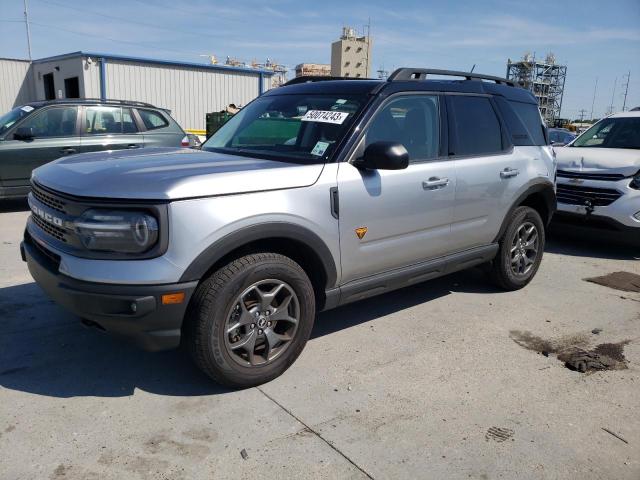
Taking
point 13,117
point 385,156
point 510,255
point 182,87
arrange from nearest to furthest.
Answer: point 385,156 < point 510,255 < point 13,117 < point 182,87

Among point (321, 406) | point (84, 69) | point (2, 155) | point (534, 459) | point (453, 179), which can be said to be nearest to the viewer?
point (534, 459)

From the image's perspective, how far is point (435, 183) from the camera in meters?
4.07

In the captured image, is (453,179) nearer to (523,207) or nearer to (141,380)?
(523,207)

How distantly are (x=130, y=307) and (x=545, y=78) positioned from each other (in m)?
97.1

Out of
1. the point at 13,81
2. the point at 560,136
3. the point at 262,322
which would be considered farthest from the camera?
the point at 13,81

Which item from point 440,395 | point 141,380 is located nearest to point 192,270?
point 141,380

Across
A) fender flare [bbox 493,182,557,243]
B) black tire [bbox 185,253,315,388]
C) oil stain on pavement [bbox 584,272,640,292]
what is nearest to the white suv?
oil stain on pavement [bbox 584,272,640,292]

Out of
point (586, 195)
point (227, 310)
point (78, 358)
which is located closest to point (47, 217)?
point (78, 358)

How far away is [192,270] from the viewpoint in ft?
9.34

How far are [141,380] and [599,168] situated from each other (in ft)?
20.7

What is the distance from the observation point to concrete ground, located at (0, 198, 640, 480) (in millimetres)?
2611

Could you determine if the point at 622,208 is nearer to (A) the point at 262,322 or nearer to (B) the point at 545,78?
(A) the point at 262,322

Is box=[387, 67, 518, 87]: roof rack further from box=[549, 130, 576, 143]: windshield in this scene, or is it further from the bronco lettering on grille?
box=[549, 130, 576, 143]: windshield

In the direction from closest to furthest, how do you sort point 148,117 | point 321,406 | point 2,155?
point 321,406 → point 2,155 → point 148,117
